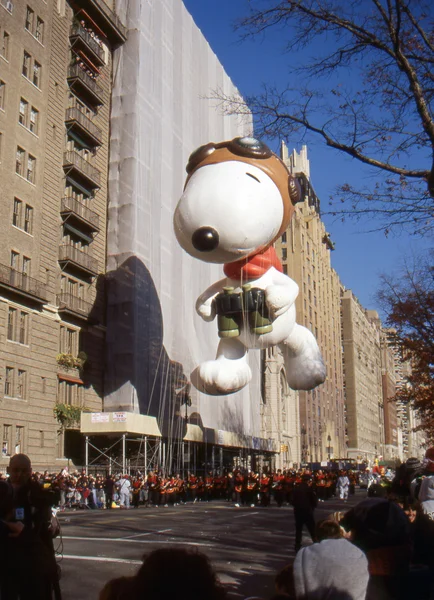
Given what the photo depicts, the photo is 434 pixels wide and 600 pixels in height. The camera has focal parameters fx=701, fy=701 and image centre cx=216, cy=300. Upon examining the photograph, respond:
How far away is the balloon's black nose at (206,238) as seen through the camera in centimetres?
1180

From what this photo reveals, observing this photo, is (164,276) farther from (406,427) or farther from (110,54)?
(406,427)

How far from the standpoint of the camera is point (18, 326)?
29312 mm

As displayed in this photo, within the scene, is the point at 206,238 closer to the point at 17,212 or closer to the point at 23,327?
the point at 23,327

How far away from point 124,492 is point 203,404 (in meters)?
10.6

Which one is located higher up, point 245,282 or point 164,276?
point 164,276

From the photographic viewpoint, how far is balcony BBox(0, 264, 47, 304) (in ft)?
92.9

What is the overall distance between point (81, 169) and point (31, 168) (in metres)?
3.56

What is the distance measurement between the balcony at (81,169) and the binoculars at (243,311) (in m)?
22.6

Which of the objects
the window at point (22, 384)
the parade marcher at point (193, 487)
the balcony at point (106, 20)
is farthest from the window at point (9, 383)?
the balcony at point (106, 20)

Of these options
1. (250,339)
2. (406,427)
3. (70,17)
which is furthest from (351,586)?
(406,427)

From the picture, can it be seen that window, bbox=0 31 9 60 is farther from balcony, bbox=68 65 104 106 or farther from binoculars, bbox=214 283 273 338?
binoculars, bbox=214 283 273 338

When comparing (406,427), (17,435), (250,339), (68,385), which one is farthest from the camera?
(406,427)

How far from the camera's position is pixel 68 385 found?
3294 cm

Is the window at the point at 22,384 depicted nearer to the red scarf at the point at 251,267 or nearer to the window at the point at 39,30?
the window at the point at 39,30
